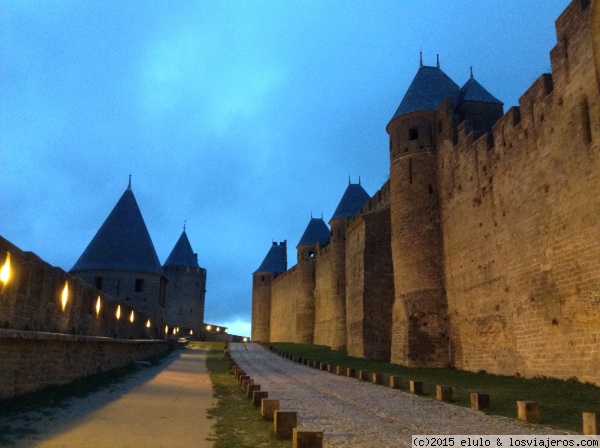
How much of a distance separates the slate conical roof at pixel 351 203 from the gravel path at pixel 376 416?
21.7 meters

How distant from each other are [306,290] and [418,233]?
852 inches

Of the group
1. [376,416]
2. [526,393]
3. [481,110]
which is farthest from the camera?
[481,110]

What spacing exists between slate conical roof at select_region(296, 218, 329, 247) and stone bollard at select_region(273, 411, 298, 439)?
3563cm

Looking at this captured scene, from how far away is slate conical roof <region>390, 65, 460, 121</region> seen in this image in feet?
66.8

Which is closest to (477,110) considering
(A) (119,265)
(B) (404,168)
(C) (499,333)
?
(B) (404,168)

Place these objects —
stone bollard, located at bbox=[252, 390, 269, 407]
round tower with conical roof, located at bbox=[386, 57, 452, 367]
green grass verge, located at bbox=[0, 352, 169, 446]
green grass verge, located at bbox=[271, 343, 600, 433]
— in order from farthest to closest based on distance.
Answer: round tower with conical roof, located at bbox=[386, 57, 452, 367], stone bollard, located at bbox=[252, 390, 269, 407], green grass verge, located at bbox=[271, 343, 600, 433], green grass verge, located at bbox=[0, 352, 169, 446]

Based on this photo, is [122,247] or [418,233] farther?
[122,247]

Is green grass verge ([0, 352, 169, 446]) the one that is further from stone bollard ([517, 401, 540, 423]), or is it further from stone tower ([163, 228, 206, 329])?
stone tower ([163, 228, 206, 329])

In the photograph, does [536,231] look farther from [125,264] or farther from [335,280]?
[125,264]

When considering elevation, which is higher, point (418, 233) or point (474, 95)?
point (474, 95)

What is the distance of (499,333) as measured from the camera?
14.6 metres

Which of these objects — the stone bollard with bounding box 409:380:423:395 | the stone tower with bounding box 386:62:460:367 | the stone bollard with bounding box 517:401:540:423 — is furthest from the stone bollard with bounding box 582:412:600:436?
the stone tower with bounding box 386:62:460:367

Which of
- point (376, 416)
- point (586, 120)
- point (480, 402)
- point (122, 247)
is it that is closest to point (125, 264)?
point (122, 247)

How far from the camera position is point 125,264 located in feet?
101
